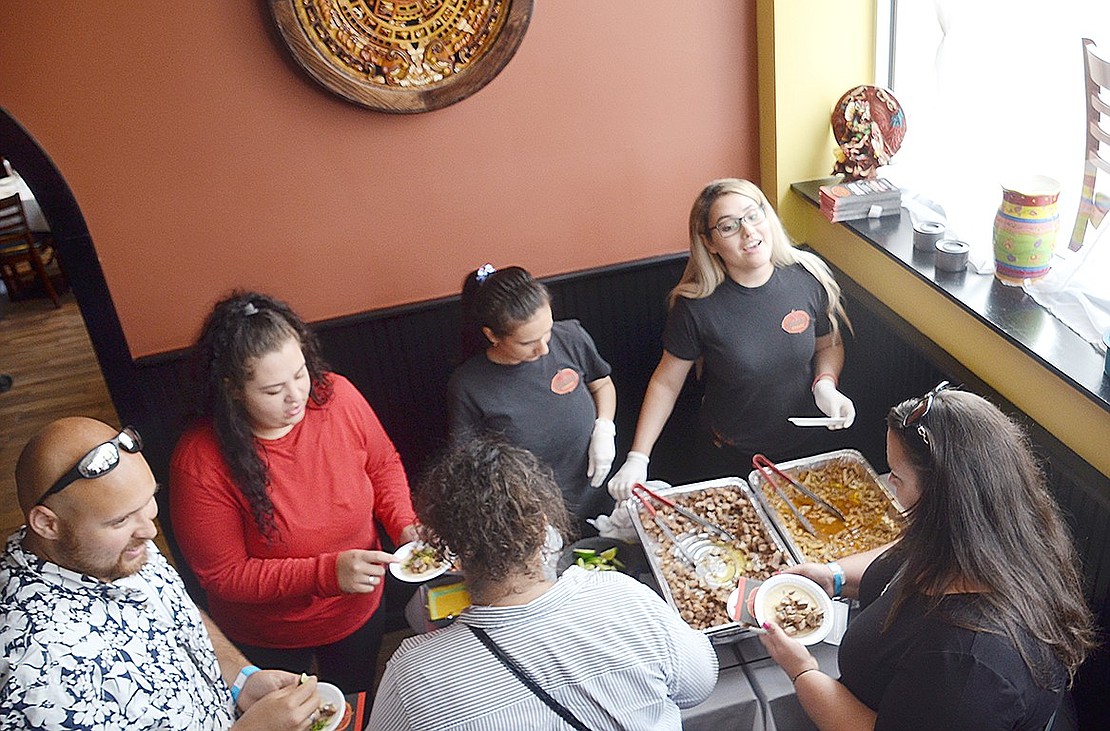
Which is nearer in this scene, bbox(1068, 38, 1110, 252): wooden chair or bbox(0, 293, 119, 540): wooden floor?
bbox(1068, 38, 1110, 252): wooden chair

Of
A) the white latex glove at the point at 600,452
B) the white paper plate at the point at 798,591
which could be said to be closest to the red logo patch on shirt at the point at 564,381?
the white latex glove at the point at 600,452

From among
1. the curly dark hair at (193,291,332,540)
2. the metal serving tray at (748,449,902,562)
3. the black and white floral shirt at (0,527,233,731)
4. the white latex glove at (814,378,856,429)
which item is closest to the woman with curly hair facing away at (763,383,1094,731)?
the metal serving tray at (748,449,902,562)

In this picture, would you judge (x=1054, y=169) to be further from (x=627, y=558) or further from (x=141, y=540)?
(x=141, y=540)

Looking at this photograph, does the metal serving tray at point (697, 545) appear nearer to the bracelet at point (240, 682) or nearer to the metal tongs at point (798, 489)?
the metal tongs at point (798, 489)

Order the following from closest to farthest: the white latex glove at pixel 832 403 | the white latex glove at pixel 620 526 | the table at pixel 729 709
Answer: the table at pixel 729 709, the white latex glove at pixel 620 526, the white latex glove at pixel 832 403

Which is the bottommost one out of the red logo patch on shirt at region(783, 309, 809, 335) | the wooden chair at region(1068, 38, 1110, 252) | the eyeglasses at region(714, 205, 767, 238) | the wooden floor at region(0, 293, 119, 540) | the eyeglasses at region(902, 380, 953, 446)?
the wooden floor at region(0, 293, 119, 540)

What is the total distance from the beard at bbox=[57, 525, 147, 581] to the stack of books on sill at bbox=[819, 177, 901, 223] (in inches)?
80.3

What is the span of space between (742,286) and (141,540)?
1.52 metres

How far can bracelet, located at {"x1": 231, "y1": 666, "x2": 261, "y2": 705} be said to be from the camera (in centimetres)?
180

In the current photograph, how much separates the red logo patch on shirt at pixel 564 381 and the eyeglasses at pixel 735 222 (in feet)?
1.71

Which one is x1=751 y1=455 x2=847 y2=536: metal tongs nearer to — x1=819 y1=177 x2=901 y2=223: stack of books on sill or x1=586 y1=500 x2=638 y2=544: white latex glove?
x1=586 y1=500 x2=638 y2=544: white latex glove

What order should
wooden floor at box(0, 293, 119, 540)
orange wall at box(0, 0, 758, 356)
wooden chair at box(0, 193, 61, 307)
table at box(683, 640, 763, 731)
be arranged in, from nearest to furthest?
1. table at box(683, 640, 763, 731)
2. orange wall at box(0, 0, 758, 356)
3. wooden floor at box(0, 293, 119, 540)
4. wooden chair at box(0, 193, 61, 307)

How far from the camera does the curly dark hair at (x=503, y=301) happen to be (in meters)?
2.16

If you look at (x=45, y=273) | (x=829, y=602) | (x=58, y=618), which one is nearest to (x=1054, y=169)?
(x=829, y=602)
